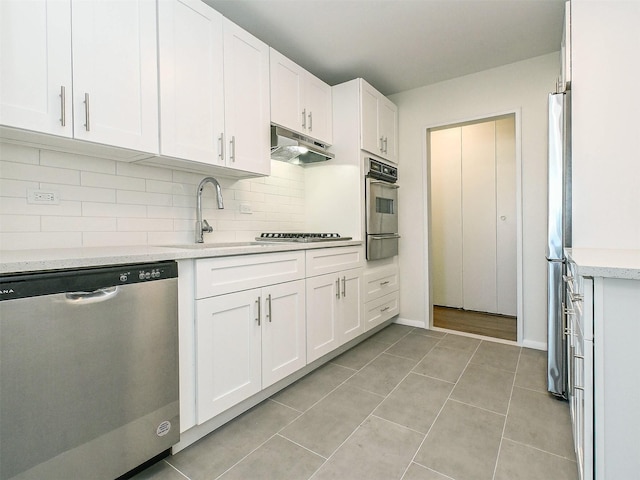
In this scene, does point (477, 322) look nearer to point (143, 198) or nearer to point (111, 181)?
point (143, 198)

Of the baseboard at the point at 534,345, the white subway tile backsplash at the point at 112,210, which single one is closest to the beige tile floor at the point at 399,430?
the baseboard at the point at 534,345

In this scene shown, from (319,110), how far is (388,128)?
86 cm

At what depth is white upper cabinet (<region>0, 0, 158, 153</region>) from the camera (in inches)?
49.1

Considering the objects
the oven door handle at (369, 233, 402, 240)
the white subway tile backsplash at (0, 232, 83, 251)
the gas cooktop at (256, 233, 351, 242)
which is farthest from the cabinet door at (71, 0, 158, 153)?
the oven door handle at (369, 233, 402, 240)

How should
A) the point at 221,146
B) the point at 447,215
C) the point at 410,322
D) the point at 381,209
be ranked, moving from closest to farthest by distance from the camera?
the point at 221,146 → the point at 381,209 → the point at 410,322 → the point at 447,215

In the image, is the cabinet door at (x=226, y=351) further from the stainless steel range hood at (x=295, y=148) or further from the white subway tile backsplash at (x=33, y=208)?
the stainless steel range hood at (x=295, y=148)

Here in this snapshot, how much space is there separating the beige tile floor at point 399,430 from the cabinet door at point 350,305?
271mm

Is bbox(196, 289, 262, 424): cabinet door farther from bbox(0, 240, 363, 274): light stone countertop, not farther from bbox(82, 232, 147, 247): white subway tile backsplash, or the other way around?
bbox(82, 232, 147, 247): white subway tile backsplash

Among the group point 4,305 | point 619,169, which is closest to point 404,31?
point 619,169

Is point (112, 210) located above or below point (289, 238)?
above

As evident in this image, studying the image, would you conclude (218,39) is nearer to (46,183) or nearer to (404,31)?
(46,183)

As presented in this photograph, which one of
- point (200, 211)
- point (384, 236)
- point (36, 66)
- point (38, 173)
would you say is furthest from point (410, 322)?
point (36, 66)

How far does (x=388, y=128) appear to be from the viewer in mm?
3324

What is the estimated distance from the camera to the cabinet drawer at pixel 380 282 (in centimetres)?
294
